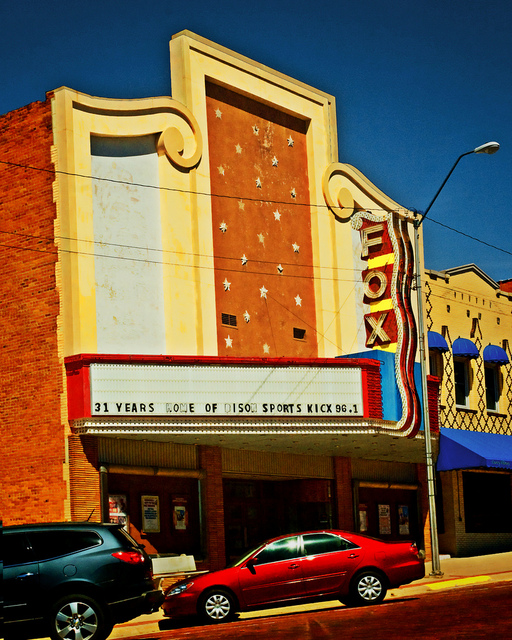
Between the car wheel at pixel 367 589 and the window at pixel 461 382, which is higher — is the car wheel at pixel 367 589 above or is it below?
below

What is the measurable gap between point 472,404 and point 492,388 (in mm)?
2224

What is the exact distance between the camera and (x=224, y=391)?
77.2 feet

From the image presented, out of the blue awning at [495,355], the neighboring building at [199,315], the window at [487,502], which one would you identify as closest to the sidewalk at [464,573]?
the window at [487,502]

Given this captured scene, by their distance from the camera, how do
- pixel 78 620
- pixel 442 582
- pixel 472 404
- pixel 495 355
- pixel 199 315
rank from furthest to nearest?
pixel 495 355 < pixel 472 404 < pixel 199 315 < pixel 442 582 < pixel 78 620

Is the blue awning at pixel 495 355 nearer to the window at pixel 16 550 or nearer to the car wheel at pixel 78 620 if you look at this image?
the car wheel at pixel 78 620

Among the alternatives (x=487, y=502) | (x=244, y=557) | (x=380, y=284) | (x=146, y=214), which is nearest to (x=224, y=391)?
(x=146, y=214)

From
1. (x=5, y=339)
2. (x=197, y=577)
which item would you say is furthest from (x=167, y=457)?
(x=197, y=577)

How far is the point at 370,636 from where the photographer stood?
13492mm

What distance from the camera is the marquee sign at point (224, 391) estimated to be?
875 inches

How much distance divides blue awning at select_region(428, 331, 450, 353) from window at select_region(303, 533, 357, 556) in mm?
14234

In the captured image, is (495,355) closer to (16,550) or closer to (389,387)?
(389,387)

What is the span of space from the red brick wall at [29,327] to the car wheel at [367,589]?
24.1ft

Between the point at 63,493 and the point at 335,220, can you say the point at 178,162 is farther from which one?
the point at 63,493

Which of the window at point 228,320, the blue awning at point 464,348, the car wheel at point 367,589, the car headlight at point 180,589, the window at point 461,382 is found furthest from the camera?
the window at point 461,382
